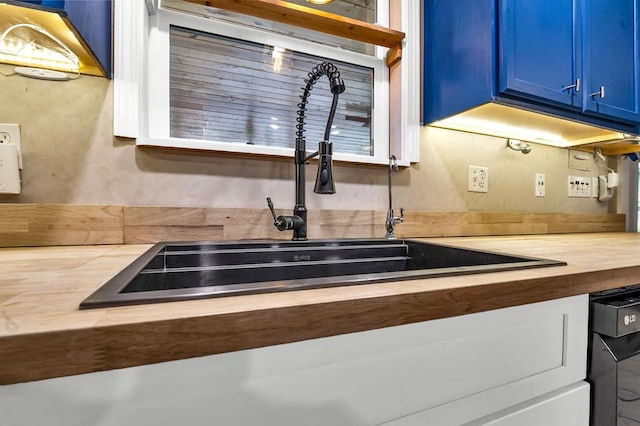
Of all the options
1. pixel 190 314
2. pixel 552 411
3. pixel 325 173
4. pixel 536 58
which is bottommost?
pixel 552 411

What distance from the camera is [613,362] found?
610 millimetres

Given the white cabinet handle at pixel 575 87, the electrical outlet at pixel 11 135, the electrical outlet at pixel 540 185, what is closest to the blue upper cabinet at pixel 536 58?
the white cabinet handle at pixel 575 87

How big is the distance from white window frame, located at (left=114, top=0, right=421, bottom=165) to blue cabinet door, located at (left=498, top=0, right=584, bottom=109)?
1.11 feet

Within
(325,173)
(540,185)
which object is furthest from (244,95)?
(540,185)

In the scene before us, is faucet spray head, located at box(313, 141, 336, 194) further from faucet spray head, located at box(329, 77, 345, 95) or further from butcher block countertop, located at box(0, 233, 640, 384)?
butcher block countertop, located at box(0, 233, 640, 384)

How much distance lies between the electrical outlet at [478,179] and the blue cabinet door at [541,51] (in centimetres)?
38

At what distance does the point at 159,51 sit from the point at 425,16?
1.06 m

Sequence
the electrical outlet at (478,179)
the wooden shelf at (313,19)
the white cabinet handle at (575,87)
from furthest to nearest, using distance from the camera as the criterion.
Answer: the electrical outlet at (478,179)
the white cabinet handle at (575,87)
the wooden shelf at (313,19)

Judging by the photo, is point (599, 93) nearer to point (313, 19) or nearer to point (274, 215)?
point (313, 19)

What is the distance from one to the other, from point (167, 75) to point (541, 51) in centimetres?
132

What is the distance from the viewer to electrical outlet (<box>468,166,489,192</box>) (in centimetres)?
144

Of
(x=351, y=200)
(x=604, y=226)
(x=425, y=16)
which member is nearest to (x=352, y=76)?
(x=425, y=16)

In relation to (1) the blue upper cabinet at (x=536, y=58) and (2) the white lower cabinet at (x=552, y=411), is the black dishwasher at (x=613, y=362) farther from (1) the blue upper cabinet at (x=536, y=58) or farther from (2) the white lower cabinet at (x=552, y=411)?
(1) the blue upper cabinet at (x=536, y=58)

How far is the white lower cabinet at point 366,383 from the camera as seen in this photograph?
0.30 meters
